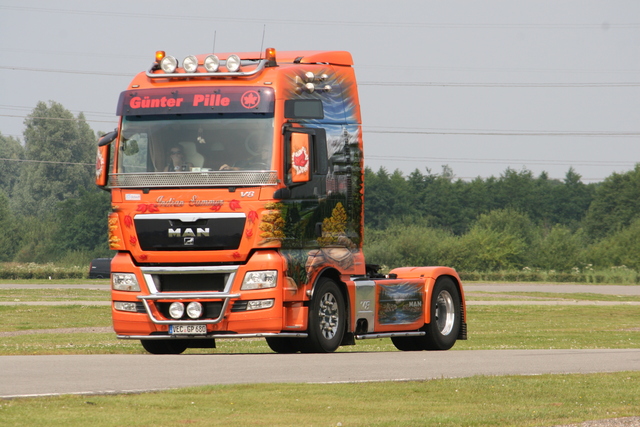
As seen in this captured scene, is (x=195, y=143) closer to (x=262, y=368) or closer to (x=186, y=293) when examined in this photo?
(x=186, y=293)

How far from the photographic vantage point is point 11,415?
8.97 m

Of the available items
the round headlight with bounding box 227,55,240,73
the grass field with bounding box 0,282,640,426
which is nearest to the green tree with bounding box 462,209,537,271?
the round headlight with bounding box 227,55,240,73

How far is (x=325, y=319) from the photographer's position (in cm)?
1605

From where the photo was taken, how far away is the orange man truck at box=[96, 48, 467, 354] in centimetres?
1504

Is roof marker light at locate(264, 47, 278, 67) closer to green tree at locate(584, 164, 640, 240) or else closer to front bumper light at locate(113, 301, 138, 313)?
front bumper light at locate(113, 301, 138, 313)

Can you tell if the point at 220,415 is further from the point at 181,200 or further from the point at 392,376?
the point at 181,200

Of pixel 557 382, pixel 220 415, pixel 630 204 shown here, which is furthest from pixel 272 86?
pixel 630 204

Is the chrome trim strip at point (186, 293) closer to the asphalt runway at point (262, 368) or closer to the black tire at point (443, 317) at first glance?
the asphalt runway at point (262, 368)

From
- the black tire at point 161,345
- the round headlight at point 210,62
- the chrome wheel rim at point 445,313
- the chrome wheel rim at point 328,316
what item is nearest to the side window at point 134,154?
the round headlight at point 210,62

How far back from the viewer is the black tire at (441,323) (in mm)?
18172

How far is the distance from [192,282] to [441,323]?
497 centimetres

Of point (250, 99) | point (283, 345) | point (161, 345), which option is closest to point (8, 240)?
point (161, 345)

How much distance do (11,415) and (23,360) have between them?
588 centimetres

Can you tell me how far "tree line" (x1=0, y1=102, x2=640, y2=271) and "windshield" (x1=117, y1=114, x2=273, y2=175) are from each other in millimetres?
66864
